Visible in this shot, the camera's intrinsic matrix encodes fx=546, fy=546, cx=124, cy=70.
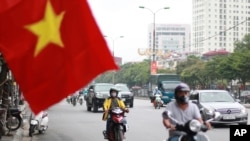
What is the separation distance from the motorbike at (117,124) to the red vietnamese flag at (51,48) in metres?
8.29

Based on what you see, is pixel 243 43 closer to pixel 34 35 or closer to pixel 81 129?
pixel 81 129

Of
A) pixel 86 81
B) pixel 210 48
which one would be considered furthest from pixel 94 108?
pixel 210 48

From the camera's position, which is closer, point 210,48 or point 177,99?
point 177,99

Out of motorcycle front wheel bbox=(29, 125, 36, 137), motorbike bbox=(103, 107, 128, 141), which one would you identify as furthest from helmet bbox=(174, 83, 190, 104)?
motorcycle front wheel bbox=(29, 125, 36, 137)

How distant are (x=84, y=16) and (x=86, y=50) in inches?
8.5

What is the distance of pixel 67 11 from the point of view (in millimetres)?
3467

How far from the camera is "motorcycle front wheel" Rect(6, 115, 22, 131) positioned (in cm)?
1648

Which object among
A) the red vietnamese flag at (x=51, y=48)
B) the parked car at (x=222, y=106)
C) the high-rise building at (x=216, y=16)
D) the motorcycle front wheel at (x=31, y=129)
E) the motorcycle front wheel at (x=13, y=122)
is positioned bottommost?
the motorcycle front wheel at (x=31, y=129)

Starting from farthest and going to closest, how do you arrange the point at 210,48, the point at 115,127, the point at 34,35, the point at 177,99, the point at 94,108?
the point at 210,48, the point at 94,108, the point at 115,127, the point at 177,99, the point at 34,35

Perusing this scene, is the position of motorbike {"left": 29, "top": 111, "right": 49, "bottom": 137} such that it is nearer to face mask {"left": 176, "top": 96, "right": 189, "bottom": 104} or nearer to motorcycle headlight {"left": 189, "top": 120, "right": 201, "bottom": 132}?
face mask {"left": 176, "top": 96, "right": 189, "bottom": 104}

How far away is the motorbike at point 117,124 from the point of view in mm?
11657

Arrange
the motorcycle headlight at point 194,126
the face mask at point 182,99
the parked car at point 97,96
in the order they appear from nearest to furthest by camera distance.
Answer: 1. the motorcycle headlight at point 194,126
2. the face mask at point 182,99
3. the parked car at point 97,96

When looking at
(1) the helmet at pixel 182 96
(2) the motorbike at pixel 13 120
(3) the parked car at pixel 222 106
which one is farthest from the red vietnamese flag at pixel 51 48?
(3) the parked car at pixel 222 106

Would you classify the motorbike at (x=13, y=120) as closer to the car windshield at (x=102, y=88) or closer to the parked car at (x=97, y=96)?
the parked car at (x=97, y=96)
